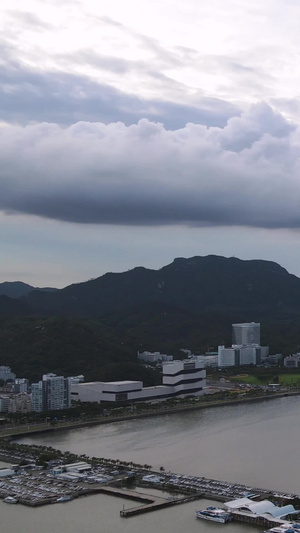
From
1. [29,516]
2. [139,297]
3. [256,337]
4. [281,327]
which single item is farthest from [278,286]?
[29,516]

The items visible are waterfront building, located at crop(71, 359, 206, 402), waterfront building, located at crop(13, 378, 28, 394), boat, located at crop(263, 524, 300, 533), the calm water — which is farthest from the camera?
waterfront building, located at crop(13, 378, 28, 394)

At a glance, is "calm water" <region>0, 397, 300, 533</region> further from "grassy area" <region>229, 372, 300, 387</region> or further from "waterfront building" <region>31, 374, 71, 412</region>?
"grassy area" <region>229, 372, 300, 387</region>

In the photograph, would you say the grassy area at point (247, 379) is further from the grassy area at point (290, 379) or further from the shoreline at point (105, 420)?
the shoreline at point (105, 420)

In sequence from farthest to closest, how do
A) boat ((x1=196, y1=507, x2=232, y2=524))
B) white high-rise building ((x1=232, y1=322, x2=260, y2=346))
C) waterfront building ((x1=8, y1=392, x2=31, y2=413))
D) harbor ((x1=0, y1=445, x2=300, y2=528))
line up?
1. white high-rise building ((x1=232, y1=322, x2=260, y2=346))
2. waterfront building ((x1=8, y1=392, x2=31, y2=413))
3. harbor ((x1=0, y1=445, x2=300, y2=528))
4. boat ((x1=196, y1=507, x2=232, y2=524))

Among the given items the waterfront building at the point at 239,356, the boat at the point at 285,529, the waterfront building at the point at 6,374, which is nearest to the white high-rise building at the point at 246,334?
the waterfront building at the point at 239,356

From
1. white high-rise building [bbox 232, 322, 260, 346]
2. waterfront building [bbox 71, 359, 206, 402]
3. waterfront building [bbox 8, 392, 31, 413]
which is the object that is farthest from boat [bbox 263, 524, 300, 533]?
white high-rise building [bbox 232, 322, 260, 346]

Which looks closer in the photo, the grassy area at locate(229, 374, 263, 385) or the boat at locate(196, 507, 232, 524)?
the boat at locate(196, 507, 232, 524)

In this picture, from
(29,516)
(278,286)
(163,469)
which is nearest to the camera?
(29,516)

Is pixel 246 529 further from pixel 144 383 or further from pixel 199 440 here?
pixel 144 383
